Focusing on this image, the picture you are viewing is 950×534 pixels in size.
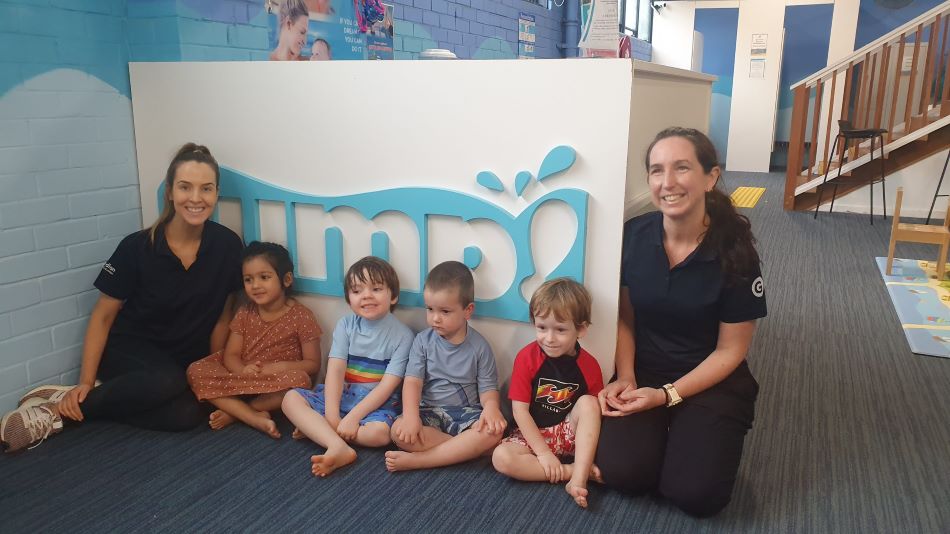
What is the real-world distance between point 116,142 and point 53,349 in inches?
29.1

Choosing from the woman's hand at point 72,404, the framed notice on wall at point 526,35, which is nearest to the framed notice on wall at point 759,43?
the framed notice on wall at point 526,35

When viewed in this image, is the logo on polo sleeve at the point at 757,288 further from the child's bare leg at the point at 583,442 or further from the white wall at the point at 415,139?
the child's bare leg at the point at 583,442

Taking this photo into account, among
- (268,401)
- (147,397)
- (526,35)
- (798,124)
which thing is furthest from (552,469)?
(526,35)

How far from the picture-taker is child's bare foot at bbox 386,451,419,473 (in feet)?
6.34

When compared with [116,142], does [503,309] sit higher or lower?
lower

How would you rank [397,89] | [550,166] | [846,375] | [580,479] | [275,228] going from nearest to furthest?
1. [580,479]
2. [550,166]
3. [397,89]
4. [275,228]
5. [846,375]

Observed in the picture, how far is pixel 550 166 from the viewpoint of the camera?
195 cm

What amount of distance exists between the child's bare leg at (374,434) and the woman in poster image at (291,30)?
1708 mm

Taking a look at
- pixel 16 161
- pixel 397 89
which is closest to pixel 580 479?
pixel 397 89

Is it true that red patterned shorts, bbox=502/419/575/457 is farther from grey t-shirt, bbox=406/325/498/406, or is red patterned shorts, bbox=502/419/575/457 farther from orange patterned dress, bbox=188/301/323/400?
orange patterned dress, bbox=188/301/323/400

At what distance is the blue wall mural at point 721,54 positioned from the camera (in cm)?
923

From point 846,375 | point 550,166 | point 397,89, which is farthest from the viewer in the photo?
point 846,375

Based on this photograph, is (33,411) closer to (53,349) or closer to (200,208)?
(53,349)

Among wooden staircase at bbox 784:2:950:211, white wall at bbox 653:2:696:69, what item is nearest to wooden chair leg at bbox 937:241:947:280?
wooden staircase at bbox 784:2:950:211
